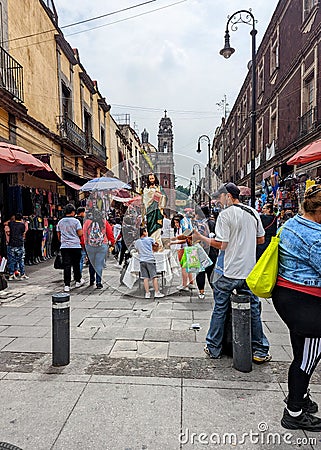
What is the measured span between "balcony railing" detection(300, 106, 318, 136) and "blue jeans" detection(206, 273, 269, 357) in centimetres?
1062

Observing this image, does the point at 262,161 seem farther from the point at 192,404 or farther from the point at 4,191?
the point at 192,404

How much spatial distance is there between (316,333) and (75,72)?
18826 millimetres

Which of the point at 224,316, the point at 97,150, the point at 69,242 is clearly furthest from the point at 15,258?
the point at 97,150

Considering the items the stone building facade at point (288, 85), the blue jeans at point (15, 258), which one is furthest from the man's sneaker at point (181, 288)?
the stone building facade at point (288, 85)

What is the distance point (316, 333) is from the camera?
258cm

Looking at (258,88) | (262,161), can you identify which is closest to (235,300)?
(262,161)

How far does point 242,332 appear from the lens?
3.69m

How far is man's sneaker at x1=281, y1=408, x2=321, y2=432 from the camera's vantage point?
8.85ft

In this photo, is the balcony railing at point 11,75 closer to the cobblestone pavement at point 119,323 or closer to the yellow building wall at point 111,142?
the cobblestone pavement at point 119,323

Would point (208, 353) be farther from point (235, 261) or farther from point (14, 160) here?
point (14, 160)

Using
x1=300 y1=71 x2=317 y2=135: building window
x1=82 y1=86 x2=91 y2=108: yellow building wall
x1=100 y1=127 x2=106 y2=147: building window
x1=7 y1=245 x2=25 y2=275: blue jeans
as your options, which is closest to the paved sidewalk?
x1=7 y1=245 x2=25 y2=275: blue jeans

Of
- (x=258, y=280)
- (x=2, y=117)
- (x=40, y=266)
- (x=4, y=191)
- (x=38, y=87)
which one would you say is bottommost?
(x=40, y=266)

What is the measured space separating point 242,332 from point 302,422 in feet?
3.53

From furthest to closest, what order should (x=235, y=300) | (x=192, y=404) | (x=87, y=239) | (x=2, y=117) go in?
(x=2, y=117) → (x=87, y=239) → (x=235, y=300) → (x=192, y=404)
